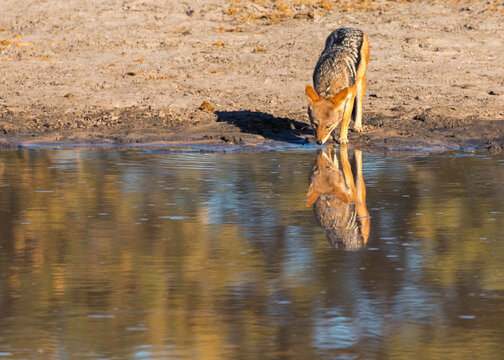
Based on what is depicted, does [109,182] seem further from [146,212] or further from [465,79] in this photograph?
[465,79]

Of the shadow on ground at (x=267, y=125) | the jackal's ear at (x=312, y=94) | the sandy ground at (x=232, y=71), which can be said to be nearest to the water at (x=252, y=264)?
the jackal's ear at (x=312, y=94)

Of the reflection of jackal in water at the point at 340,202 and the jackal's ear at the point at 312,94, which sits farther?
the jackal's ear at the point at 312,94

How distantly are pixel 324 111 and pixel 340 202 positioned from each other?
4650mm

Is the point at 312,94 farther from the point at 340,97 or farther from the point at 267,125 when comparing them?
the point at 267,125

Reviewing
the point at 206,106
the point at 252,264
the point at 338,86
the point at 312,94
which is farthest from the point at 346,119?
the point at 252,264

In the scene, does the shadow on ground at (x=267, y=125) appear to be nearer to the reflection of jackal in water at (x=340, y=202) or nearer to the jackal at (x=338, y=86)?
the jackal at (x=338, y=86)

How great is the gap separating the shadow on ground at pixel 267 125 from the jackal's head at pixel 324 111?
4.97 ft

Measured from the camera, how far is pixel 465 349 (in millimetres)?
5273

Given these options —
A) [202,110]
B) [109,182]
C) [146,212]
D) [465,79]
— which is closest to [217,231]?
[146,212]

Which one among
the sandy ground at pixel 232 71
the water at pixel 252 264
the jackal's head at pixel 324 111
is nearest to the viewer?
the water at pixel 252 264

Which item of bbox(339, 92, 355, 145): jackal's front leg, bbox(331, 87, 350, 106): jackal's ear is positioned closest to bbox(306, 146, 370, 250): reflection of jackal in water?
bbox(331, 87, 350, 106): jackal's ear

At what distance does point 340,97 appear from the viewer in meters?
14.4

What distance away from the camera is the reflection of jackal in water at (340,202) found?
8211mm

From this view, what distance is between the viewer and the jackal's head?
14305 mm
